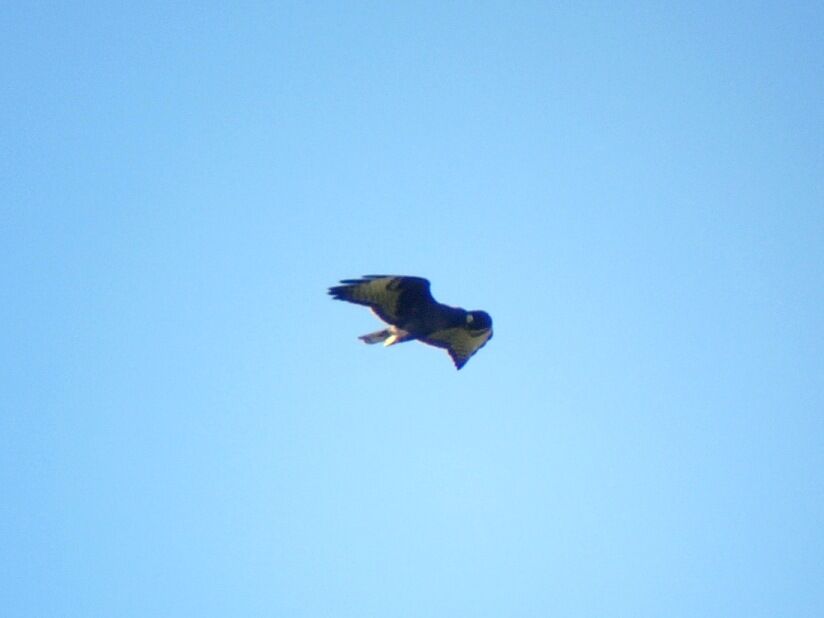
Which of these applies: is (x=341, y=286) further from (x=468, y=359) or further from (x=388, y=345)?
(x=468, y=359)

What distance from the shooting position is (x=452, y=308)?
12641 mm

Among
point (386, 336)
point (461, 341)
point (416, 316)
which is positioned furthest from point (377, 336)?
point (461, 341)

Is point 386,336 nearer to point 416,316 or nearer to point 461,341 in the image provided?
point 416,316

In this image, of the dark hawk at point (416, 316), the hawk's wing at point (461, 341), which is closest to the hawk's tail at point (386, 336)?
the dark hawk at point (416, 316)

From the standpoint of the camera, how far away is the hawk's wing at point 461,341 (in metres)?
12.9

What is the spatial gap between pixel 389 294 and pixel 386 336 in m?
0.61

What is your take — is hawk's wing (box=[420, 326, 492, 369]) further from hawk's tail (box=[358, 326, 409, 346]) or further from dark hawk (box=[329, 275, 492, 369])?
hawk's tail (box=[358, 326, 409, 346])

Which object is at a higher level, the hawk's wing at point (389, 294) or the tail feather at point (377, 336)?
the hawk's wing at point (389, 294)

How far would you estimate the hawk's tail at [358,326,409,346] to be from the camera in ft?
40.5

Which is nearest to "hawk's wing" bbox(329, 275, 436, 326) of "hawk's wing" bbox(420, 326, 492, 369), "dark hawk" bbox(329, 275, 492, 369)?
"dark hawk" bbox(329, 275, 492, 369)

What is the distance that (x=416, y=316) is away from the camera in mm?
12367

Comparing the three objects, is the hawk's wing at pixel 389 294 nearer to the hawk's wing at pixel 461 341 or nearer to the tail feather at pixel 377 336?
the tail feather at pixel 377 336

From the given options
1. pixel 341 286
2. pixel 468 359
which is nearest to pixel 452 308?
pixel 468 359

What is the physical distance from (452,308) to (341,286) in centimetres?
163
